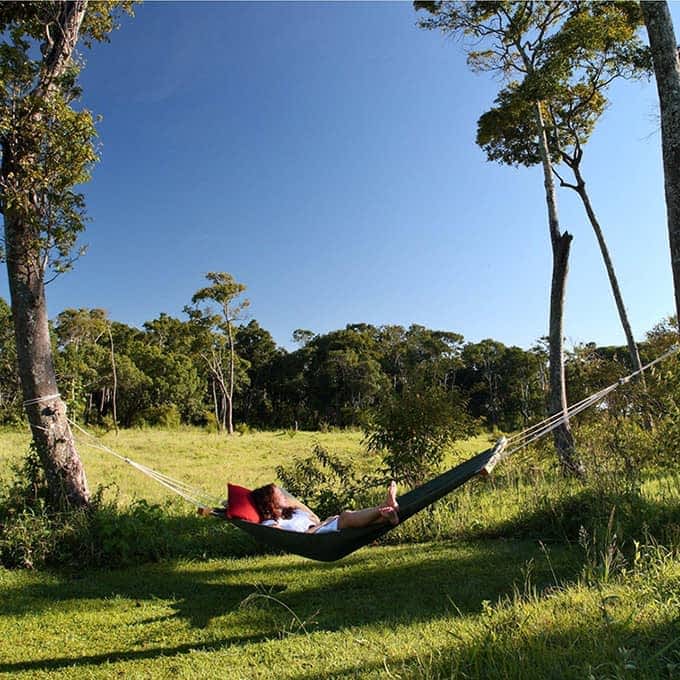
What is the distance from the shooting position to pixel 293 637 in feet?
8.95

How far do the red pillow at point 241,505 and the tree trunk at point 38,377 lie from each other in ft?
4.46

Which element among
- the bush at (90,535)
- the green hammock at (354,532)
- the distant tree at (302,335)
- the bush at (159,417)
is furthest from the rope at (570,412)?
the distant tree at (302,335)

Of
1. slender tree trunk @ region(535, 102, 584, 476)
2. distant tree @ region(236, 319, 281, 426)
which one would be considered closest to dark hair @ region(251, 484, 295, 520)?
slender tree trunk @ region(535, 102, 584, 476)

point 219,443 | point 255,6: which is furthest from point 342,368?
point 255,6

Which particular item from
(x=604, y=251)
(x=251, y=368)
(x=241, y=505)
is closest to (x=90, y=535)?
(x=241, y=505)

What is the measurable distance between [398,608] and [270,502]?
4.34 feet

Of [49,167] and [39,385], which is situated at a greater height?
[49,167]

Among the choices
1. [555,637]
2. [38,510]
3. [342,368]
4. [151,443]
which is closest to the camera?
[555,637]

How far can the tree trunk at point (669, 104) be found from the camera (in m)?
3.29

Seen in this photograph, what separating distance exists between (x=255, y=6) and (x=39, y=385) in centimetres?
518

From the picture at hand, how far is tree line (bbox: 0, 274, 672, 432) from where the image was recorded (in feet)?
70.4

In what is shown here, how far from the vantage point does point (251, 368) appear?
31.1m

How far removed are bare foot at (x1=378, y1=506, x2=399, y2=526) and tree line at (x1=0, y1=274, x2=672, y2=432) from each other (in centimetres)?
1515

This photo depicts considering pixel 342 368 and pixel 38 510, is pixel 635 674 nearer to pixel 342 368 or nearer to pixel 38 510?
pixel 38 510
